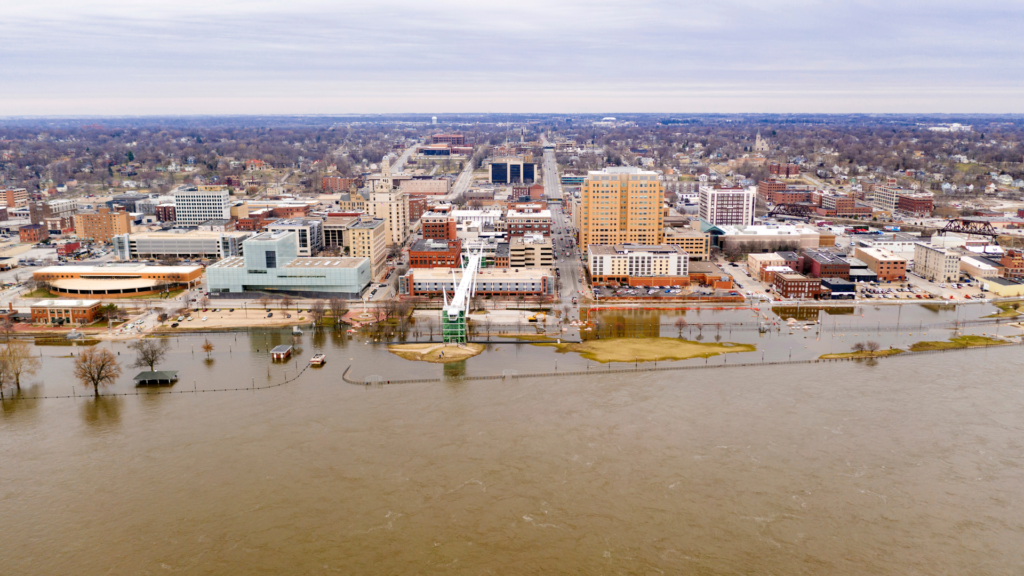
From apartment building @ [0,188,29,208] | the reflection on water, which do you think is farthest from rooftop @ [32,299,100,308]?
apartment building @ [0,188,29,208]

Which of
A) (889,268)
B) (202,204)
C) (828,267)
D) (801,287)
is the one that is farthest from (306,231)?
(889,268)

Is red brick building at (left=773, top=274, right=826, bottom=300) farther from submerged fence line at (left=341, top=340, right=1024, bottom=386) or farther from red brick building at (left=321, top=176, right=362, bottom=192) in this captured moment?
red brick building at (left=321, top=176, right=362, bottom=192)

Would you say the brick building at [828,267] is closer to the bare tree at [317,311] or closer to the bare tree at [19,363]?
the bare tree at [317,311]

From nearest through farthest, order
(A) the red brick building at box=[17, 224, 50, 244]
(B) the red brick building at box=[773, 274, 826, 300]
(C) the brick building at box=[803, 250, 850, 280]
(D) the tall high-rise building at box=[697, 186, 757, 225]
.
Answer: (B) the red brick building at box=[773, 274, 826, 300] < (C) the brick building at box=[803, 250, 850, 280] < (A) the red brick building at box=[17, 224, 50, 244] < (D) the tall high-rise building at box=[697, 186, 757, 225]

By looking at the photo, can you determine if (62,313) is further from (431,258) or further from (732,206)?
(732,206)

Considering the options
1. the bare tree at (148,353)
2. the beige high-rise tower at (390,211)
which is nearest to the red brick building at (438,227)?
the beige high-rise tower at (390,211)

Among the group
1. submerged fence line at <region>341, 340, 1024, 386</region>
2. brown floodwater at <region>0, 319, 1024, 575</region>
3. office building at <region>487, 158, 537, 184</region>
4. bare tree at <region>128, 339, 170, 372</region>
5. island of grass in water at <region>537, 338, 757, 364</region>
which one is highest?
office building at <region>487, 158, 537, 184</region>
